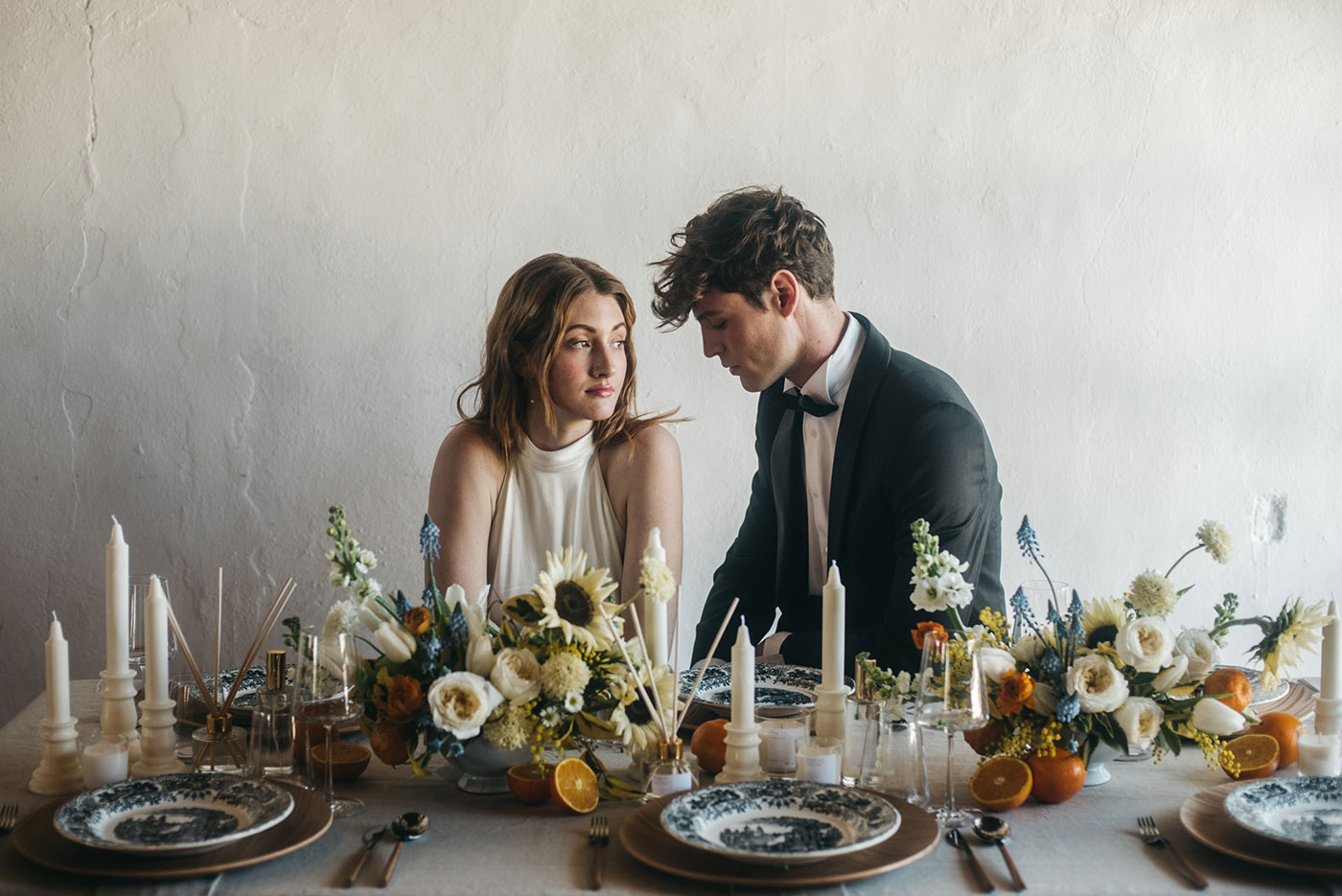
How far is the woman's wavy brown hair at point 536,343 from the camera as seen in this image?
2473 mm

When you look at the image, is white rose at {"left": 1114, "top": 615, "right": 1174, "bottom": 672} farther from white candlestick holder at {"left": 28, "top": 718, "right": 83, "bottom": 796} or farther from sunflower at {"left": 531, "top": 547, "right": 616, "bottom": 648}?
white candlestick holder at {"left": 28, "top": 718, "right": 83, "bottom": 796}

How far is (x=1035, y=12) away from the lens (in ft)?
9.78

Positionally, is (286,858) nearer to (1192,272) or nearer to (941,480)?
(941,480)

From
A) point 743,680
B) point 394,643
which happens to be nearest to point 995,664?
point 743,680

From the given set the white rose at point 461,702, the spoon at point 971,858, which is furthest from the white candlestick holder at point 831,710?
the white rose at point 461,702

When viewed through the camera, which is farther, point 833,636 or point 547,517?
point 547,517

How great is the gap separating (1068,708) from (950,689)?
0.20m

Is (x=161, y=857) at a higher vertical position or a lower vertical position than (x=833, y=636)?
lower

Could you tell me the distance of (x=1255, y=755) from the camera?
1616 mm

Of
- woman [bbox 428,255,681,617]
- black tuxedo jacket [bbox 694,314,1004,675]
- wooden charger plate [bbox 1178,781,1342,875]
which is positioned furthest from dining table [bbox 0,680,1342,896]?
woman [bbox 428,255,681,617]

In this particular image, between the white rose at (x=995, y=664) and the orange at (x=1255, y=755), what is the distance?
0.33 m

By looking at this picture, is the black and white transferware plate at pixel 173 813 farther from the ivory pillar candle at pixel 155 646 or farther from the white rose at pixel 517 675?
the white rose at pixel 517 675

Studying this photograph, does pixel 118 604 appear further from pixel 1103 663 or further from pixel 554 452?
pixel 1103 663

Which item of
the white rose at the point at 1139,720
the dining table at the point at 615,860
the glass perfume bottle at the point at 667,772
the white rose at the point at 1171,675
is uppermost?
the white rose at the point at 1171,675
